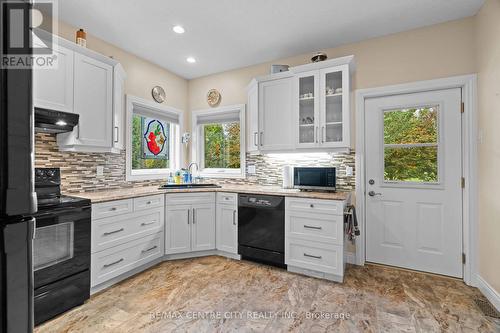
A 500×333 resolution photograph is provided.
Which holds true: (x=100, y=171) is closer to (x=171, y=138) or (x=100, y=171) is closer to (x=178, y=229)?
(x=178, y=229)

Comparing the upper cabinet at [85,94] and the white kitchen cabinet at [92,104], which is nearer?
the upper cabinet at [85,94]

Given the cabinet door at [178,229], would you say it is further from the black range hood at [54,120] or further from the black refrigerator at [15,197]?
the black refrigerator at [15,197]

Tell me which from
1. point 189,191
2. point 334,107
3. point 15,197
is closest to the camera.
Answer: point 15,197

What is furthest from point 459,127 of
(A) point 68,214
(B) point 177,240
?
(A) point 68,214

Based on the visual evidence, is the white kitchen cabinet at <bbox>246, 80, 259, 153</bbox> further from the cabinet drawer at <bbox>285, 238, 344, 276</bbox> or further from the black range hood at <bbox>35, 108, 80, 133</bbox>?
the black range hood at <bbox>35, 108, 80, 133</bbox>

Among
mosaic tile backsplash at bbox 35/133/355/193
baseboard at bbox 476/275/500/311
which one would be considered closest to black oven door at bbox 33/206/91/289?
mosaic tile backsplash at bbox 35/133/355/193

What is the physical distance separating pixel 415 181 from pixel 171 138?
349 centimetres

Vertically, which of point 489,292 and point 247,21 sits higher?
point 247,21

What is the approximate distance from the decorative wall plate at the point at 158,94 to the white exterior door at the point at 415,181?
9.37 feet

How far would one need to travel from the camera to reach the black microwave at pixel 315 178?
9.17 ft

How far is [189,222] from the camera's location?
307cm

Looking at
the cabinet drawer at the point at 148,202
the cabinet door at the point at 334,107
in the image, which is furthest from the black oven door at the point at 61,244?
the cabinet door at the point at 334,107

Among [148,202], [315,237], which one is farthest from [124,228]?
[315,237]

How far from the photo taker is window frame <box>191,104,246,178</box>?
3688mm
